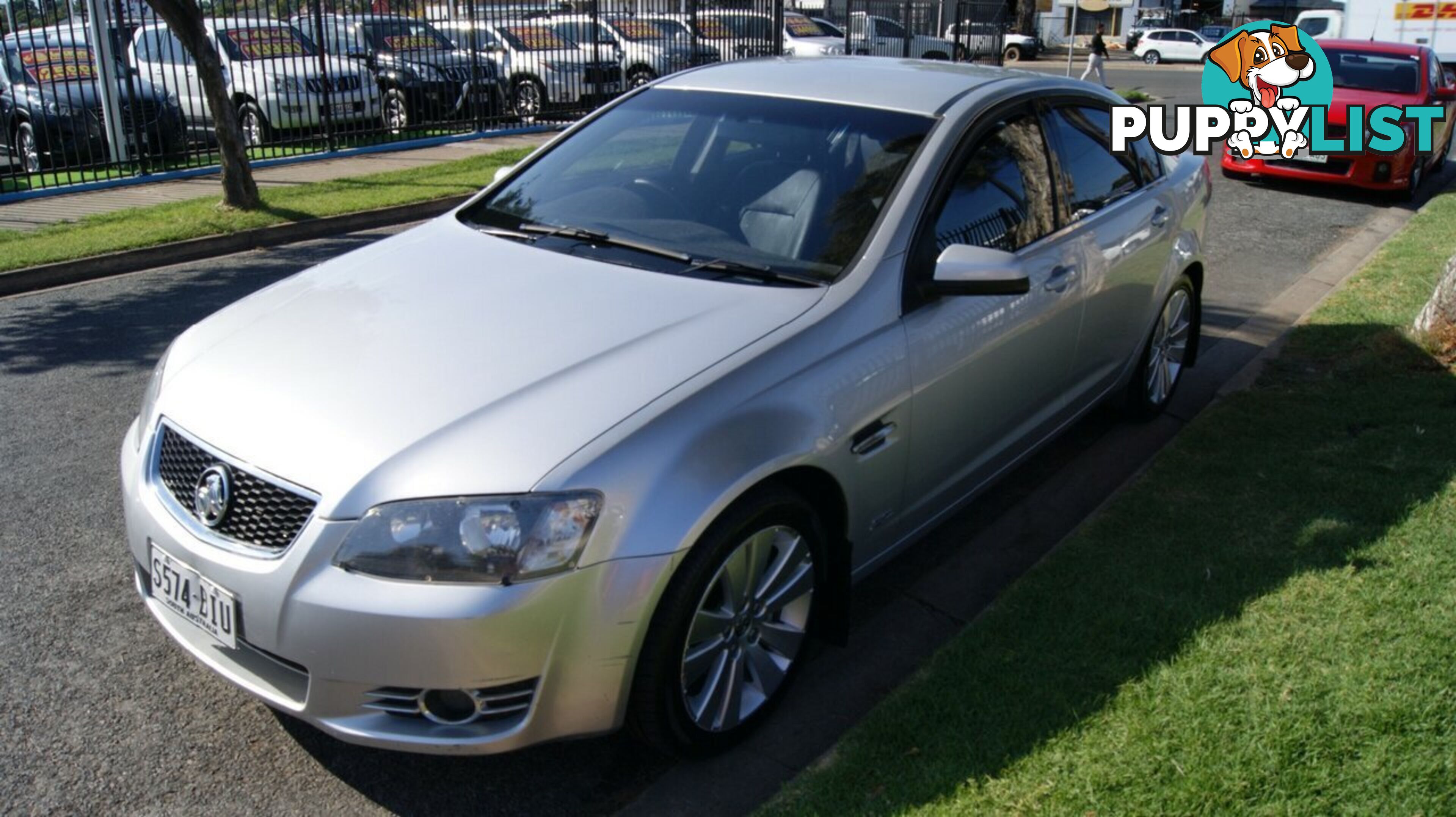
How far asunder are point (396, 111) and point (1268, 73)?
460 inches

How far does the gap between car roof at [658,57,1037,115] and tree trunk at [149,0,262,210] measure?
23.8 feet

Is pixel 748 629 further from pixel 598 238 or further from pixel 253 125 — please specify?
pixel 253 125

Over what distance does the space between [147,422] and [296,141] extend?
12615 millimetres

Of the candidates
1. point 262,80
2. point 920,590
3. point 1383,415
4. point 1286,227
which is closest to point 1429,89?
point 1286,227

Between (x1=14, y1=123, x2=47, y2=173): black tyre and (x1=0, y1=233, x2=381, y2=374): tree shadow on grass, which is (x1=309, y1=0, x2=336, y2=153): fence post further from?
(x1=0, y1=233, x2=381, y2=374): tree shadow on grass

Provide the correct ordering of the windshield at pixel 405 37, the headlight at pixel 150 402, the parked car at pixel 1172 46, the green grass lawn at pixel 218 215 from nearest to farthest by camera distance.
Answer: the headlight at pixel 150 402, the green grass lawn at pixel 218 215, the windshield at pixel 405 37, the parked car at pixel 1172 46

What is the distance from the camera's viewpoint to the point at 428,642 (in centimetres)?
275

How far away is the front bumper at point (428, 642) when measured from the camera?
2.75 meters

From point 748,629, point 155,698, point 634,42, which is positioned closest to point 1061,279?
point 748,629

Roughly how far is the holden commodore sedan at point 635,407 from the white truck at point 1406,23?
90.9 ft

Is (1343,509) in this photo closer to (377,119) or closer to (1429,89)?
(1429,89)

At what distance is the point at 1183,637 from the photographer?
3574 mm

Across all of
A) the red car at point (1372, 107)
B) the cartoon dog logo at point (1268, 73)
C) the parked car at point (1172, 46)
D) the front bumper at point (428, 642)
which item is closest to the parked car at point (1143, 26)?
the parked car at point (1172, 46)

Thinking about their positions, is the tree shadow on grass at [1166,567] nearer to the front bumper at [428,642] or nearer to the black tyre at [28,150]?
the front bumper at [428,642]
